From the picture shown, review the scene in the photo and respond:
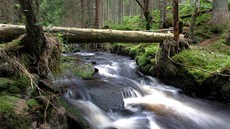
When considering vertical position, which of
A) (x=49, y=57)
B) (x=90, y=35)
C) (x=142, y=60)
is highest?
(x=90, y=35)

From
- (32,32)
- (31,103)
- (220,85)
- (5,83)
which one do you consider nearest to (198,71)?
(220,85)

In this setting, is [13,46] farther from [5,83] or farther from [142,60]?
[142,60]

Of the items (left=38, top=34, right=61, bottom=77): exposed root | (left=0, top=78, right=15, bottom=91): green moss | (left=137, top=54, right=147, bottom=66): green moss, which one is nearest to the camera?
(left=0, top=78, right=15, bottom=91): green moss

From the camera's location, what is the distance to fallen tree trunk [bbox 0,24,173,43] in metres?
6.57

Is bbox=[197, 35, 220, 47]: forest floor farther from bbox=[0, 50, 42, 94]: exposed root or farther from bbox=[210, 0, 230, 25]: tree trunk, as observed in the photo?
bbox=[0, 50, 42, 94]: exposed root

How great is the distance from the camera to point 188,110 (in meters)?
8.16

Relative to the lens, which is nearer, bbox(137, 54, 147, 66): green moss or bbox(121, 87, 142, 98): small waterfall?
bbox(121, 87, 142, 98): small waterfall

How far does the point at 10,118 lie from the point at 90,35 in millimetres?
4079

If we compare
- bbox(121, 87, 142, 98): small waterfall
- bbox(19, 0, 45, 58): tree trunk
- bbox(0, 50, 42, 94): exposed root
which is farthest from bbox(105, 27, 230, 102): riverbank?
bbox(0, 50, 42, 94): exposed root

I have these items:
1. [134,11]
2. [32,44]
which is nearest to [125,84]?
[32,44]

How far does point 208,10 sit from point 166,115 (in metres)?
12.2

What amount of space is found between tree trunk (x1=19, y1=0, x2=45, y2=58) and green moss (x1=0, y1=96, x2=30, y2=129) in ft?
4.93

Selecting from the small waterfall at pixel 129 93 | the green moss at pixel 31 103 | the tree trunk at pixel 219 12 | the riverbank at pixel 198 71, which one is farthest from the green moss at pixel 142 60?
the green moss at pixel 31 103

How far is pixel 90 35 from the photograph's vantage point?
25.9 ft
